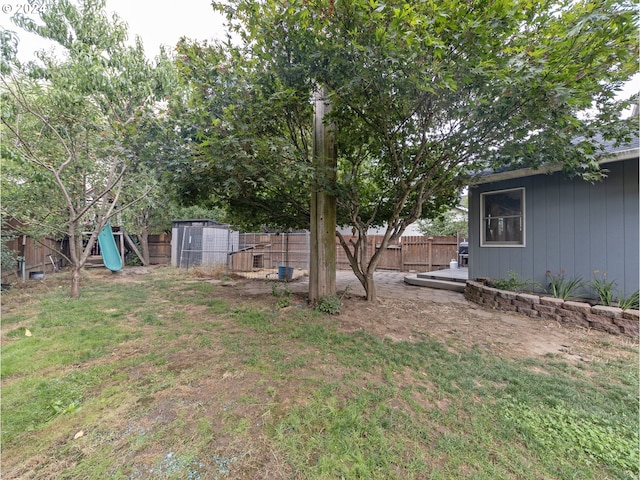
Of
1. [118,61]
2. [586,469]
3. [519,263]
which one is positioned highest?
[118,61]

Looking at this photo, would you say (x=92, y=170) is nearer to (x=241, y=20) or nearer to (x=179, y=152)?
(x=179, y=152)

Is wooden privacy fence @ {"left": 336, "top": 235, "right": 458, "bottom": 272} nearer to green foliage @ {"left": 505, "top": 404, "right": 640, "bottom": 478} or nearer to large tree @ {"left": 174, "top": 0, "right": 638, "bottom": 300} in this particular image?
large tree @ {"left": 174, "top": 0, "right": 638, "bottom": 300}

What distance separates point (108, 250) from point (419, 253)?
11946mm

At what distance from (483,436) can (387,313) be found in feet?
8.42

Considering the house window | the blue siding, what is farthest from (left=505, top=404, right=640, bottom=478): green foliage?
the house window

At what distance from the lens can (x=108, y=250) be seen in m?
10.0

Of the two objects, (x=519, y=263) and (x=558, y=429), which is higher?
(x=519, y=263)

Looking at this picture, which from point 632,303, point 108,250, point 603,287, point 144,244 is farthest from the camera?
point 144,244

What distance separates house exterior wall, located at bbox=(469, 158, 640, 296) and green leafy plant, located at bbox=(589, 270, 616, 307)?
8 centimetres

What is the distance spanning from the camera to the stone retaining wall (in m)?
3.54

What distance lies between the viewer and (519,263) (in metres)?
5.38

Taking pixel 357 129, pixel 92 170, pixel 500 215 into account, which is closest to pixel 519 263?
pixel 500 215

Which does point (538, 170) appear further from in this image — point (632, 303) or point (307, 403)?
point (307, 403)

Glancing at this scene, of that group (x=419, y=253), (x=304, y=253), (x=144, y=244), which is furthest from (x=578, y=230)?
(x=144, y=244)
